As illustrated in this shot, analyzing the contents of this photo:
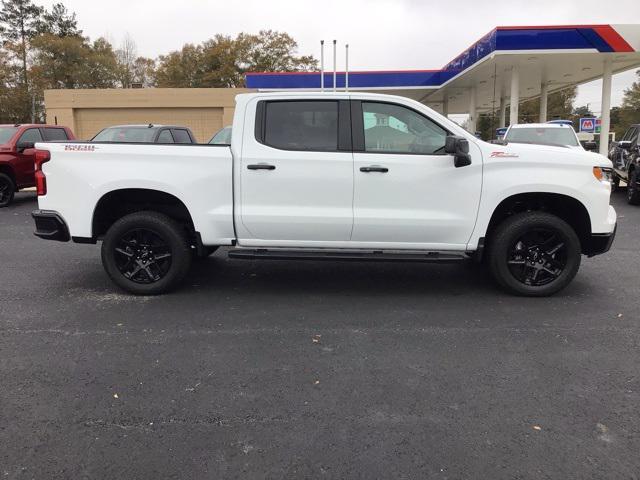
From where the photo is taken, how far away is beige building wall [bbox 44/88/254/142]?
1083 inches

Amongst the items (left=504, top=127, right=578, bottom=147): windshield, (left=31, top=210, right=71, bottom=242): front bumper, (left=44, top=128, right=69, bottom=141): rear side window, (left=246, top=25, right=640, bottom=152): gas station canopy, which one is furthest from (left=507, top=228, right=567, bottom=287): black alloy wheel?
(left=246, top=25, right=640, bottom=152): gas station canopy

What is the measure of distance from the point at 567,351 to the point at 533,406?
3.37 feet

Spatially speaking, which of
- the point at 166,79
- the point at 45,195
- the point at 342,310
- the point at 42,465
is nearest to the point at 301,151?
the point at 342,310

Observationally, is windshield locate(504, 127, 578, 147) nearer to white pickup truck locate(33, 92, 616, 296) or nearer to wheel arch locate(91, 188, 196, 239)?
white pickup truck locate(33, 92, 616, 296)

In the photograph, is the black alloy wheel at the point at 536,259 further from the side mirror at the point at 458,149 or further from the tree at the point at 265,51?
the tree at the point at 265,51

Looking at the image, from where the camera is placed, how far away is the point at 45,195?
17.7 ft

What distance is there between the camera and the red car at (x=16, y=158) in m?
12.2

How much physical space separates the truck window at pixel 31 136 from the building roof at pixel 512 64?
14.0 m

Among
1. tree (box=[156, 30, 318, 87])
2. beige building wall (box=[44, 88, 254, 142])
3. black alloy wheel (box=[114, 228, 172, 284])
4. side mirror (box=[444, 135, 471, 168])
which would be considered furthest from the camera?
tree (box=[156, 30, 318, 87])

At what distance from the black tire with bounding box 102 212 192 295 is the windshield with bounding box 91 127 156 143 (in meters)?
6.44

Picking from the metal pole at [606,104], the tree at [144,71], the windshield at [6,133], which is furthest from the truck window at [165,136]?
the tree at [144,71]

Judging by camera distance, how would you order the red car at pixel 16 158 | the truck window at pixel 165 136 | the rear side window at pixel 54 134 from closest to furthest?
1. the truck window at pixel 165 136
2. the red car at pixel 16 158
3. the rear side window at pixel 54 134

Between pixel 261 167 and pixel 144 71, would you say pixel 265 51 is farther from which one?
pixel 261 167

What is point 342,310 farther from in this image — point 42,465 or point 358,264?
point 42,465
